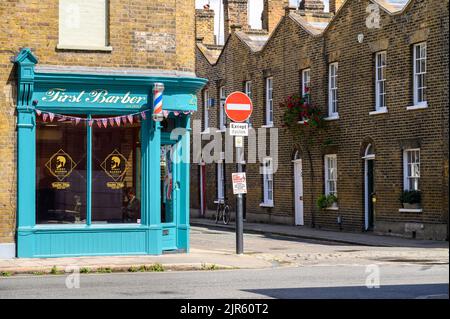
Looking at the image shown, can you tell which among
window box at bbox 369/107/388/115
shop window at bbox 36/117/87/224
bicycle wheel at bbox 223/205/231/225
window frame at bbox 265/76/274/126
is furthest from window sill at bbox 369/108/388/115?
shop window at bbox 36/117/87/224

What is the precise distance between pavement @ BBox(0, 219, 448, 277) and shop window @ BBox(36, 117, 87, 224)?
1.07 metres

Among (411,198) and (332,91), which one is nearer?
(411,198)

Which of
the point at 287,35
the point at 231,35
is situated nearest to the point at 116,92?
the point at 287,35

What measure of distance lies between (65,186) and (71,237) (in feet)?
3.63

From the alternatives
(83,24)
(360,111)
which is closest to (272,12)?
(360,111)

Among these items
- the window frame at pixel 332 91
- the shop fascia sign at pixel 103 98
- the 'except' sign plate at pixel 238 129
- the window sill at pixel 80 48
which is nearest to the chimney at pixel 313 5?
the window frame at pixel 332 91

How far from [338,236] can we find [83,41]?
40.0ft

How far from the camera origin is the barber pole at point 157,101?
21078 mm

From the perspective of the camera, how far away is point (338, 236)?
3030cm

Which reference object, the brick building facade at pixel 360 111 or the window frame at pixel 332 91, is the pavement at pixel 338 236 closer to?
the brick building facade at pixel 360 111

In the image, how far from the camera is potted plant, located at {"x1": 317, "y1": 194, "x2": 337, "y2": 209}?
33906 millimetres

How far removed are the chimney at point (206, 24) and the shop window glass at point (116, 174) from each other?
2863 cm

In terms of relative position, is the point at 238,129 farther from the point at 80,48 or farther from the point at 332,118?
the point at 332,118

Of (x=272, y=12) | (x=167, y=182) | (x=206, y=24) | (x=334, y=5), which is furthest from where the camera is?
(x=206, y=24)
